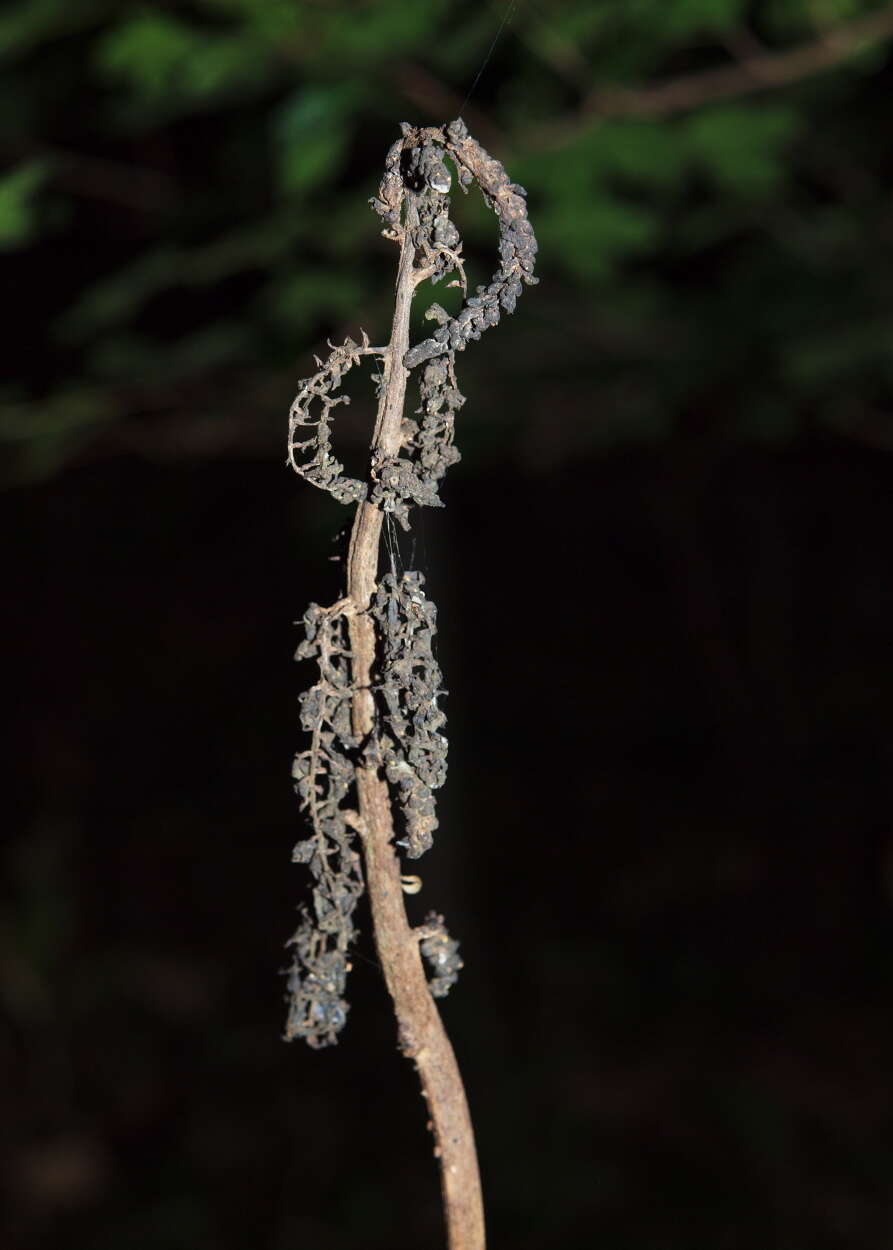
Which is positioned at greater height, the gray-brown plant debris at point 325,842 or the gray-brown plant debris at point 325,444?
the gray-brown plant debris at point 325,444

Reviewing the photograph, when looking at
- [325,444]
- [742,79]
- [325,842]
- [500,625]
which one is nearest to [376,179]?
[742,79]

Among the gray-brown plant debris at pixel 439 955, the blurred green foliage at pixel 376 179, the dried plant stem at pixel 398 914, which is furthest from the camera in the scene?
the blurred green foliage at pixel 376 179

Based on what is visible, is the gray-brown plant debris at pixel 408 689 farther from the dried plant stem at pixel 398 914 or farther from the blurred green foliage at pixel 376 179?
the blurred green foliage at pixel 376 179

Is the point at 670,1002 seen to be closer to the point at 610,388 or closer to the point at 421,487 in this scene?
the point at 610,388

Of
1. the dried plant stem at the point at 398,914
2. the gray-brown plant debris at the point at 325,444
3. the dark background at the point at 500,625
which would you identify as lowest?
the dried plant stem at the point at 398,914

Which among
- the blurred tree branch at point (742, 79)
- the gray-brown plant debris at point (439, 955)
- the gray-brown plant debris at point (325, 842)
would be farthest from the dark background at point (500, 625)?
the gray-brown plant debris at point (439, 955)
